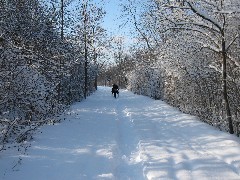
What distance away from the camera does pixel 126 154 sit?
36.0ft

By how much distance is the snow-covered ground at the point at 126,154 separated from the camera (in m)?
8.61

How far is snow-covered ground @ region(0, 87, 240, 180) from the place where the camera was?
861 cm

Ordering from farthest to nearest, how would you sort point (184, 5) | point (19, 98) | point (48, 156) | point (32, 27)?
point (32, 27), point (184, 5), point (19, 98), point (48, 156)

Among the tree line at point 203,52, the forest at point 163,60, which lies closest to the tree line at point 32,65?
the forest at point 163,60

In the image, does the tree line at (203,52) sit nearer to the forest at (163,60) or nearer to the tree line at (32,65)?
the forest at (163,60)

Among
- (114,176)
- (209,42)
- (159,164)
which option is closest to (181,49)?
(209,42)

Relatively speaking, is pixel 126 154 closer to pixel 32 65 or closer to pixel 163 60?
pixel 32 65

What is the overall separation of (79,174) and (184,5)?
742 centimetres

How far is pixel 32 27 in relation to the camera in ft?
65.6

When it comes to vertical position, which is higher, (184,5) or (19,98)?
(184,5)

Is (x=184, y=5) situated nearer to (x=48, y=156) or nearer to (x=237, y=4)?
(x=237, y=4)

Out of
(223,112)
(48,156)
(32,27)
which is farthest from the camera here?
(32,27)

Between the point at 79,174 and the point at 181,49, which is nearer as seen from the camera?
the point at 79,174

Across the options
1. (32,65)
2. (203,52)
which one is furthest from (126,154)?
(203,52)
